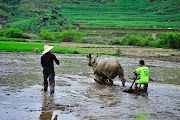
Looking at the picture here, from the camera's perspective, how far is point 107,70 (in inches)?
675

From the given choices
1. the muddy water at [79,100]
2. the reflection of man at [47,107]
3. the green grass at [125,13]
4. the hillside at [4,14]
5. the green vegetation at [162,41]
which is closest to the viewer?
the reflection of man at [47,107]

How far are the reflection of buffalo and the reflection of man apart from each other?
4315 millimetres

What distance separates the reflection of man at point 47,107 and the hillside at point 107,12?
6813 cm

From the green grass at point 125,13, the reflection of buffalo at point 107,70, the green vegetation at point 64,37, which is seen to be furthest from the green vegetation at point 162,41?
the green grass at point 125,13

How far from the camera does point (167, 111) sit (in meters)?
11.7

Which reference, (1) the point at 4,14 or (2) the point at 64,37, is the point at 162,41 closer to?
(2) the point at 64,37

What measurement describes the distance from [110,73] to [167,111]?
5.61m

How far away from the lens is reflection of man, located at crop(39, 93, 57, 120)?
10.3 metres

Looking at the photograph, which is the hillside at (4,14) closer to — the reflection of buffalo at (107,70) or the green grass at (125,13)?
the green grass at (125,13)

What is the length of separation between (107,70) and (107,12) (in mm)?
104511

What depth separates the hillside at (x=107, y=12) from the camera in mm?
96312

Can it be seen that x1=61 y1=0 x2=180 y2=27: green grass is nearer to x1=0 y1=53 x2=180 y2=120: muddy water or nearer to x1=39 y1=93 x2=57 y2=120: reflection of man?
x1=0 y1=53 x2=180 y2=120: muddy water

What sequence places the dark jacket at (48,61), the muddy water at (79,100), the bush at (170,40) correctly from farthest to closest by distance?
the bush at (170,40), the dark jacket at (48,61), the muddy water at (79,100)

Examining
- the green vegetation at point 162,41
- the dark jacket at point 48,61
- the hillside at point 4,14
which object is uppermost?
the hillside at point 4,14
